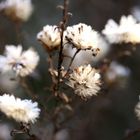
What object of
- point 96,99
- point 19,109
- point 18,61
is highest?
point 96,99

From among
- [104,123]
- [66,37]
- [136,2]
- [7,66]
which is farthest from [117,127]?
[66,37]

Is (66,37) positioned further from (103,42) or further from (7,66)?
(103,42)

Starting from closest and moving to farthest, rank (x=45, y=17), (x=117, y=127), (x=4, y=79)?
(x=4, y=79), (x=117, y=127), (x=45, y=17)

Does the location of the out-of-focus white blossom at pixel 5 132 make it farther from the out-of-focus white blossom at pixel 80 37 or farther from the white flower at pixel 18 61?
the out-of-focus white blossom at pixel 80 37

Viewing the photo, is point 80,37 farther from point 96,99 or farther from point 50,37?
point 96,99

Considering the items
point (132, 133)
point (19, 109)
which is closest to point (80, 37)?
point (19, 109)

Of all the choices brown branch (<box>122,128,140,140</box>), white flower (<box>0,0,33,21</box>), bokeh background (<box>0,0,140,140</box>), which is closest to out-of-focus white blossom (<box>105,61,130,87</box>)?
bokeh background (<box>0,0,140,140</box>)

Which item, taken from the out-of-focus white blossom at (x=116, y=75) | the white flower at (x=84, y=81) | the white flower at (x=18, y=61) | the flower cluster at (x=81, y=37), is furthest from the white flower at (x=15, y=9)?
the white flower at (x=84, y=81)
